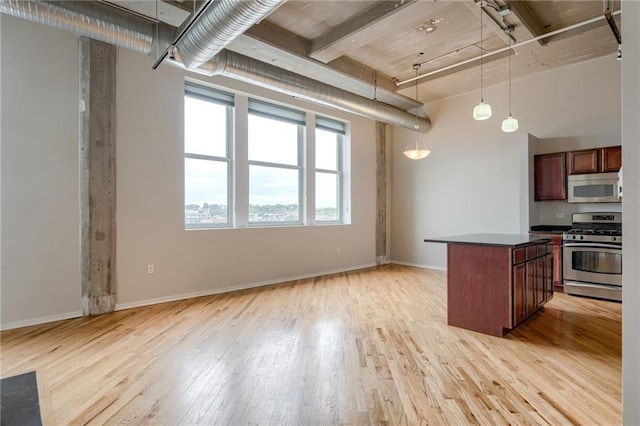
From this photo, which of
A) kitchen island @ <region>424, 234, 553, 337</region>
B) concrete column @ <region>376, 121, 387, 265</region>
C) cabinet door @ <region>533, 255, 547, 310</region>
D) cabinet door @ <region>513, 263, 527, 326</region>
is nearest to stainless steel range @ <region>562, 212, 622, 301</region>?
cabinet door @ <region>533, 255, 547, 310</region>

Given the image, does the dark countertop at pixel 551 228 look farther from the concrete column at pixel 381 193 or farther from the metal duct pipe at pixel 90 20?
the metal duct pipe at pixel 90 20

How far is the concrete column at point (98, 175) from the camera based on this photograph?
383 centimetres

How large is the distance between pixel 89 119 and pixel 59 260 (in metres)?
1.64

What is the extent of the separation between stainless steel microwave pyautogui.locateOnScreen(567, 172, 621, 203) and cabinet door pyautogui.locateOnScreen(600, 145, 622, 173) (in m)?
0.09

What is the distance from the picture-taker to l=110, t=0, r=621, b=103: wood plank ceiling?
372 cm

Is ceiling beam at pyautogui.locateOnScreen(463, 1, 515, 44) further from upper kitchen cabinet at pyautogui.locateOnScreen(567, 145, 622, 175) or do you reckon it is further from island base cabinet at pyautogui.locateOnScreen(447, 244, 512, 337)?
island base cabinet at pyautogui.locateOnScreen(447, 244, 512, 337)

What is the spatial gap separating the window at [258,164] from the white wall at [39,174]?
1.37 m

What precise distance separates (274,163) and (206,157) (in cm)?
122

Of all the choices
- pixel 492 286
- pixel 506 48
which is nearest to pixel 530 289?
pixel 492 286

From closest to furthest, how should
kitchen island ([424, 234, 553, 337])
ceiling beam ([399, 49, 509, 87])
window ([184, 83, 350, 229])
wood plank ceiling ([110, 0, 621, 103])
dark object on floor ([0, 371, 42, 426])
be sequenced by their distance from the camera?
1. dark object on floor ([0, 371, 42, 426])
2. kitchen island ([424, 234, 553, 337])
3. wood plank ceiling ([110, 0, 621, 103])
4. window ([184, 83, 350, 229])
5. ceiling beam ([399, 49, 509, 87])

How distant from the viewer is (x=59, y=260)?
3725 mm

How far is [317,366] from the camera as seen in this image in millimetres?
2604

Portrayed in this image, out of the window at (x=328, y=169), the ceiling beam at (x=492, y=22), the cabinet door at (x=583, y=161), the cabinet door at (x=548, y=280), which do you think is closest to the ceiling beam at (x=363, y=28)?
the ceiling beam at (x=492, y=22)

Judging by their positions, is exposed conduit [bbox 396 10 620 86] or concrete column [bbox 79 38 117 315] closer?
concrete column [bbox 79 38 117 315]
